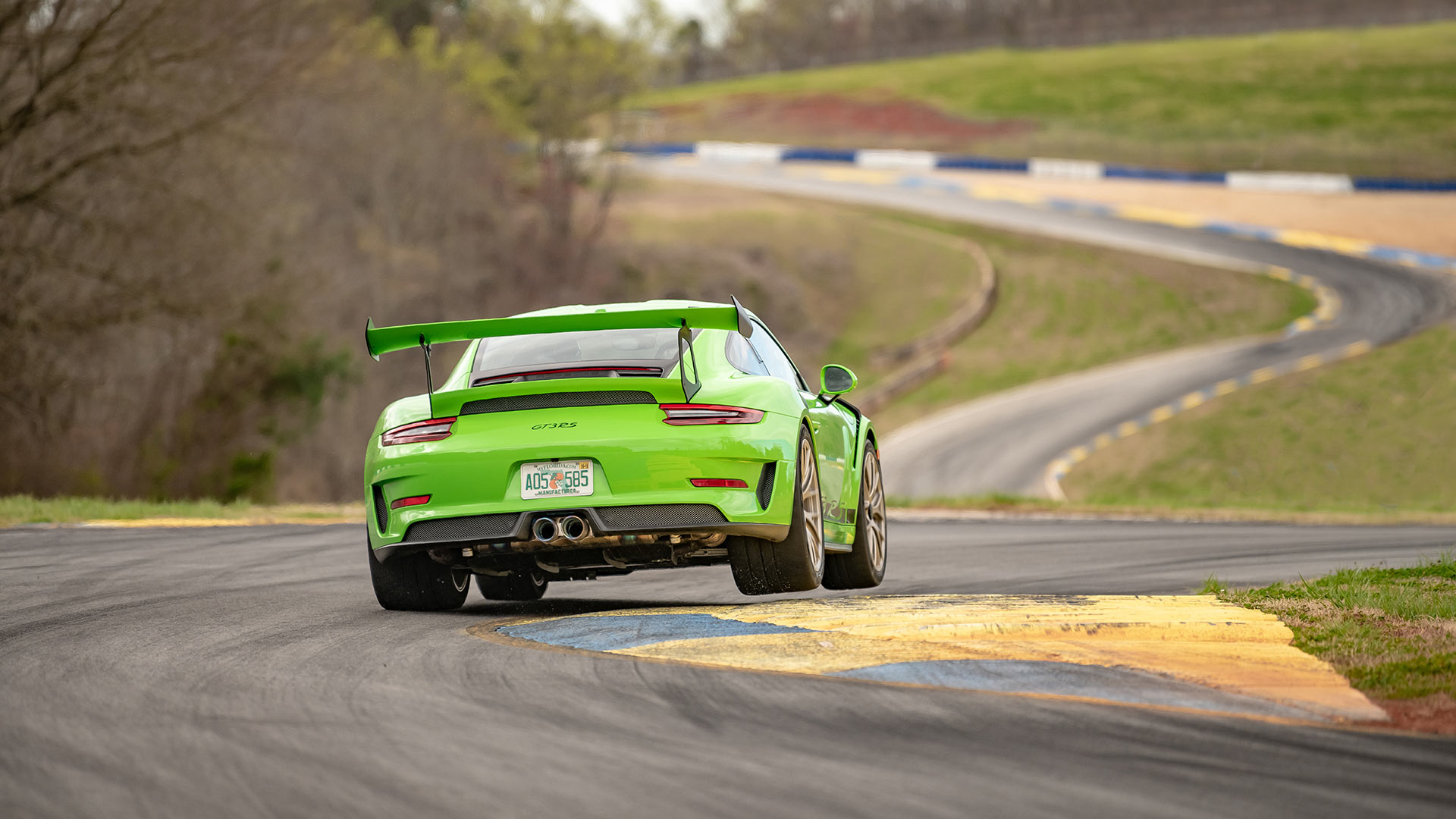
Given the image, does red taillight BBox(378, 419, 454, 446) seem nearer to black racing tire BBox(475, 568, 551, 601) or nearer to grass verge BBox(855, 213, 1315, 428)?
black racing tire BBox(475, 568, 551, 601)

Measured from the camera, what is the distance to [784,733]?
469 centimetres

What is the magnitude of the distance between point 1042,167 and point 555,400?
60.9m

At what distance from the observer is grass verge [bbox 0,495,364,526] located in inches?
567

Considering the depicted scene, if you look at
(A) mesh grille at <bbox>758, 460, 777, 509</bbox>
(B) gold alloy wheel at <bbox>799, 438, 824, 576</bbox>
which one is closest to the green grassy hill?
(B) gold alloy wheel at <bbox>799, 438, 824, 576</bbox>

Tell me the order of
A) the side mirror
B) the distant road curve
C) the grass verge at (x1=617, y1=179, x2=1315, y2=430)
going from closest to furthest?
the side mirror → the distant road curve → the grass verge at (x1=617, y1=179, x2=1315, y2=430)

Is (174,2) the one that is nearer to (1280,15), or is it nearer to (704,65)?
(1280,15)

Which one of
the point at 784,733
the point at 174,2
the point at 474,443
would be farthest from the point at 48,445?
the point at 784,733

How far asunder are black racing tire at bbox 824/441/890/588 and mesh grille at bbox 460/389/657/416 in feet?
7.50

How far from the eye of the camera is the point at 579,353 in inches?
322

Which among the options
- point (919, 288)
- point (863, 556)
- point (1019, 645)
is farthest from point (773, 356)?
point (919, 288)

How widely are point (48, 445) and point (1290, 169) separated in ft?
170

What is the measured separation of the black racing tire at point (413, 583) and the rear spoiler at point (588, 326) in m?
0.89

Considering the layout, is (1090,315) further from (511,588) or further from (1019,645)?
(1019,645)

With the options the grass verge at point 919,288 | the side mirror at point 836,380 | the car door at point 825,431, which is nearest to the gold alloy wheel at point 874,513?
the car door at point 825,431
